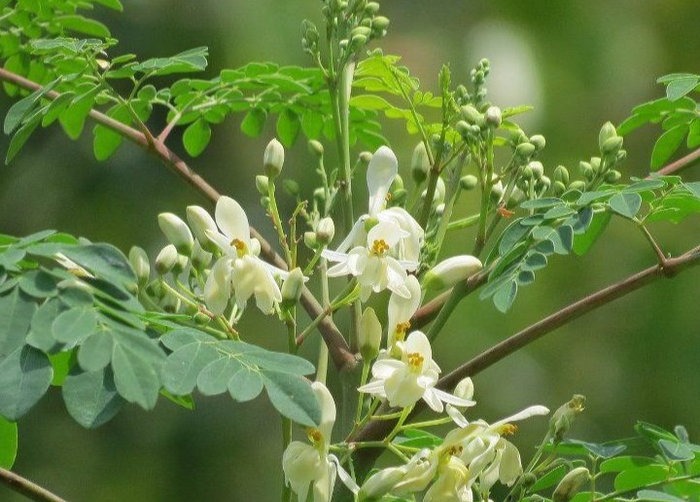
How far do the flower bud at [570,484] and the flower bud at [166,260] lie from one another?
17.5 inches

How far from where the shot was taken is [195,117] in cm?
170

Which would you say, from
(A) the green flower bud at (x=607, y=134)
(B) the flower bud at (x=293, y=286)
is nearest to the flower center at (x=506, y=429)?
(B) the flower bud at (x=293, y=286)

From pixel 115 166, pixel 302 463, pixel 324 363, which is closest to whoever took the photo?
pixel 302 463

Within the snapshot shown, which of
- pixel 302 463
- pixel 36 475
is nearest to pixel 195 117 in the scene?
pixel 302 463

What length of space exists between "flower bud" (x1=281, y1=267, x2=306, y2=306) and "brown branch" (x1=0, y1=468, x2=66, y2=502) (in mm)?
276

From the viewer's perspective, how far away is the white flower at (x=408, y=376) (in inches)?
42.7

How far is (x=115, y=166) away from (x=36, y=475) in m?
1.31

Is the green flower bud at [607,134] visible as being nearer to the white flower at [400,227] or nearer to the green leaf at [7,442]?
the white flower at [400,227]

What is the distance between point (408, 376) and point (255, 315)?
3.81 m

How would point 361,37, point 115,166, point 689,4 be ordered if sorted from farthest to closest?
point 689,4, point 115,166, point 361,37

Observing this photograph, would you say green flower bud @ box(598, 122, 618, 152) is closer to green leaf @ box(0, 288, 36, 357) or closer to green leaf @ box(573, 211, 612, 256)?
green leaf @ box(573, 211, 612, 256)

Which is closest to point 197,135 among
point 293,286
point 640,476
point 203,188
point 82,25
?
point 82,25

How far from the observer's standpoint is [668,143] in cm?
147

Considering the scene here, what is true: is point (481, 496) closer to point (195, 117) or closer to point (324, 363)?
point (324, 363)
